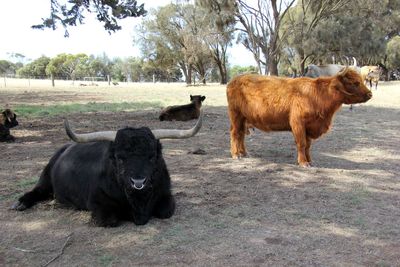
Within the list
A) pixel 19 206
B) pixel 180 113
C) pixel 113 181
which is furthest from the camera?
pixel 180 113

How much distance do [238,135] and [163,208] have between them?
3509mm

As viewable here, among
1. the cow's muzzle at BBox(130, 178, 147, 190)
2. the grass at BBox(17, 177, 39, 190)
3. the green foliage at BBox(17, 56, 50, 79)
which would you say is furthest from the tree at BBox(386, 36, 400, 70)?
the green foliage at BBox(17, 56, 50, 79)

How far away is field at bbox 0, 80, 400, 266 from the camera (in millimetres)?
3811

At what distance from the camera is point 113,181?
14.4ft

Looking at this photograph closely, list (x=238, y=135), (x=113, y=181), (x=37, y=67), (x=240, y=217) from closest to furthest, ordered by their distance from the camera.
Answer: (x=113, y=181) → (x=240, y=217) → (x=238, y=135) → (x=37, y=67)

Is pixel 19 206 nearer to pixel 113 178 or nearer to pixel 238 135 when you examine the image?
pixel 113 178

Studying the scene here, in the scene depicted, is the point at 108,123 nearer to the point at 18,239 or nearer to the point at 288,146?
the point at 288,146

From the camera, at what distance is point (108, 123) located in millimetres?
11906

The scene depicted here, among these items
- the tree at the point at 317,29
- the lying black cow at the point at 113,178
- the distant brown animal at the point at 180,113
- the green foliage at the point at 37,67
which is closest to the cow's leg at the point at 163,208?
the lying black cow at the point at 113,178

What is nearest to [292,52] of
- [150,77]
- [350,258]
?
[150,77]

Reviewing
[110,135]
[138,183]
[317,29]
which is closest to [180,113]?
[110,135]

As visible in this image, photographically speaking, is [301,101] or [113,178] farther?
[301,101]

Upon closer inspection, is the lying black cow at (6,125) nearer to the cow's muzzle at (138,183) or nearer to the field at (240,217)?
the field at (240,217)

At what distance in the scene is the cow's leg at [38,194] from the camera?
5.13 m
